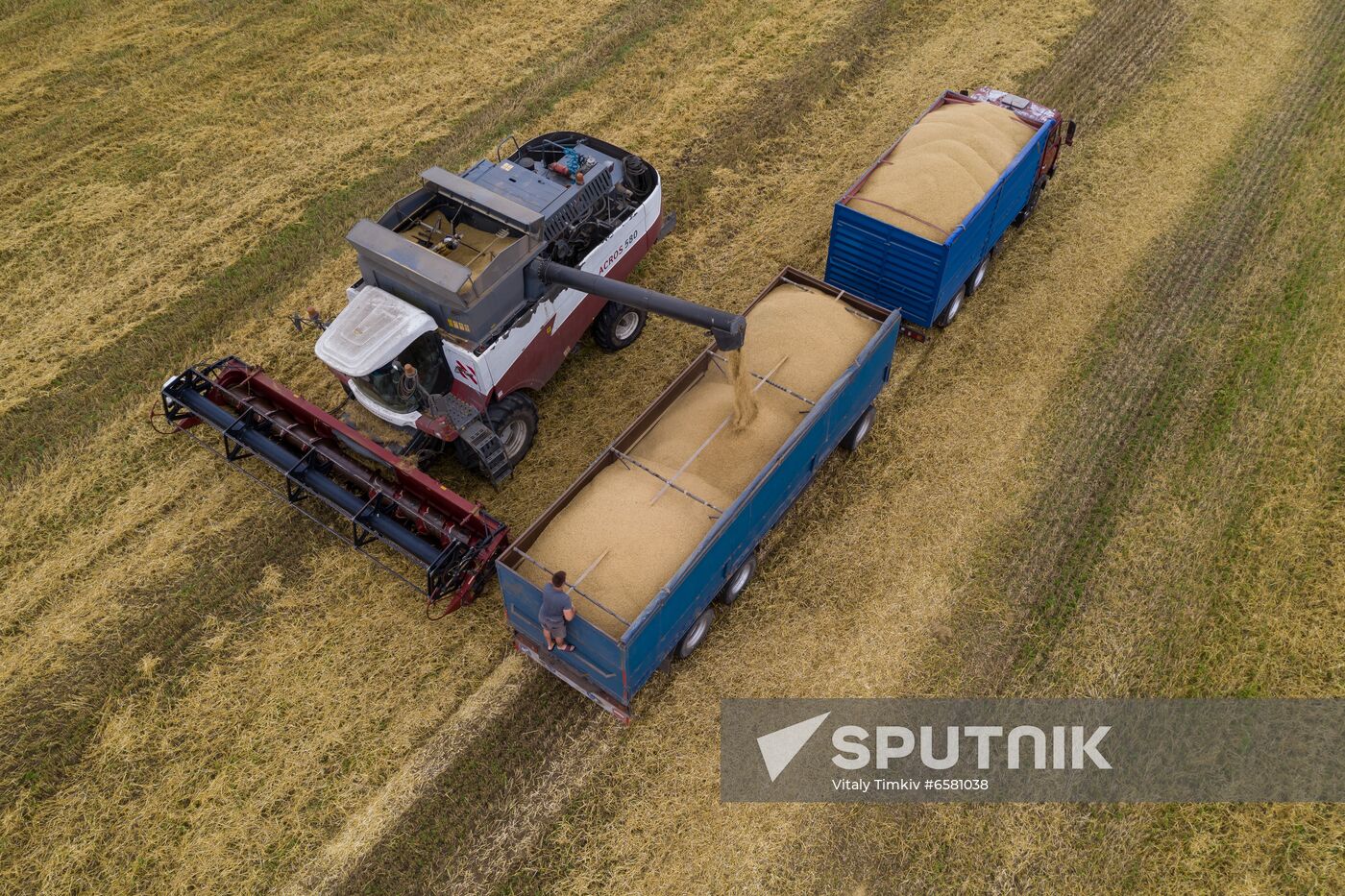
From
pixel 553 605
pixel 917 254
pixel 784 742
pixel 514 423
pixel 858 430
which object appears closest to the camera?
pixel 553 605

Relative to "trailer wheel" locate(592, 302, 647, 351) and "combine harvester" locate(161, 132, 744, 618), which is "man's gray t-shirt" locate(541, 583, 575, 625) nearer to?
"combine harvester" locate(161, 132, 744, 618)

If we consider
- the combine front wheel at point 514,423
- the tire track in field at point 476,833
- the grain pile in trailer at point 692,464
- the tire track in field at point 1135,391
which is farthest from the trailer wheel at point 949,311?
the tire track in field at point 476,833

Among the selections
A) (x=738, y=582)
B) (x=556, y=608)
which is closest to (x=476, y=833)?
(x=556, y=608)

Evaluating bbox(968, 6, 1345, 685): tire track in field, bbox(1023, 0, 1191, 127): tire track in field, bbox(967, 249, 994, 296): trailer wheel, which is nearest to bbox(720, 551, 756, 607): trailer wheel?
bbox(968, 6, 1345, 685): tire track in field

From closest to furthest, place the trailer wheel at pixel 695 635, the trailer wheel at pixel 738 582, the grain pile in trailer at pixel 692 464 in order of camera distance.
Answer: the grain pile in trailer at pixel 692 464 → the trailer wheel at pixel 695 635 → the trailer wheel at pixel 738 582

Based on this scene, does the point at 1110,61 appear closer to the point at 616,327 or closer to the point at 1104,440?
the point at 1104,440

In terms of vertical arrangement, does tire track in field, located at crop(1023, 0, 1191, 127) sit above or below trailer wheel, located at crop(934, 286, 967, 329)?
above

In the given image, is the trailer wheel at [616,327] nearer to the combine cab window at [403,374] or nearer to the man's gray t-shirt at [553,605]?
the combine cab window at [403,374]
